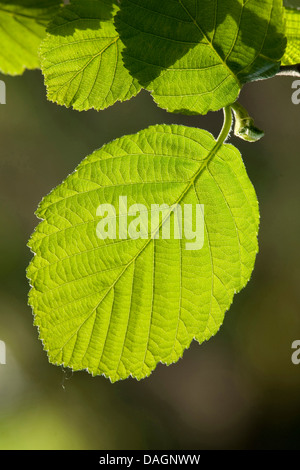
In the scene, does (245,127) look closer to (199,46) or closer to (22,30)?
(199,46)

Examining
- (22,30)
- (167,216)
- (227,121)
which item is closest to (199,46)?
(227,121)

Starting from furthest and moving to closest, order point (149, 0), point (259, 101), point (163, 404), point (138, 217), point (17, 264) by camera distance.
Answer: point (163, 404) < point (17, 264) < point (259, 101) < point (138, 217) < point (149, 0)

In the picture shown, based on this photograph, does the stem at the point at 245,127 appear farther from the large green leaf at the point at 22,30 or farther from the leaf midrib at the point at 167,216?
the large green leaf at the point at 22,30

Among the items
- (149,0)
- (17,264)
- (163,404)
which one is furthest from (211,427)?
(149,0)

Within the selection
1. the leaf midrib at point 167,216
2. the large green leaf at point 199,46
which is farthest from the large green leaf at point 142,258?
the large green leaf at point 199,46

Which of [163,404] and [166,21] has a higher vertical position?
[166,21]

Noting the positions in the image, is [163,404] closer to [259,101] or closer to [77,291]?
[259,101]
